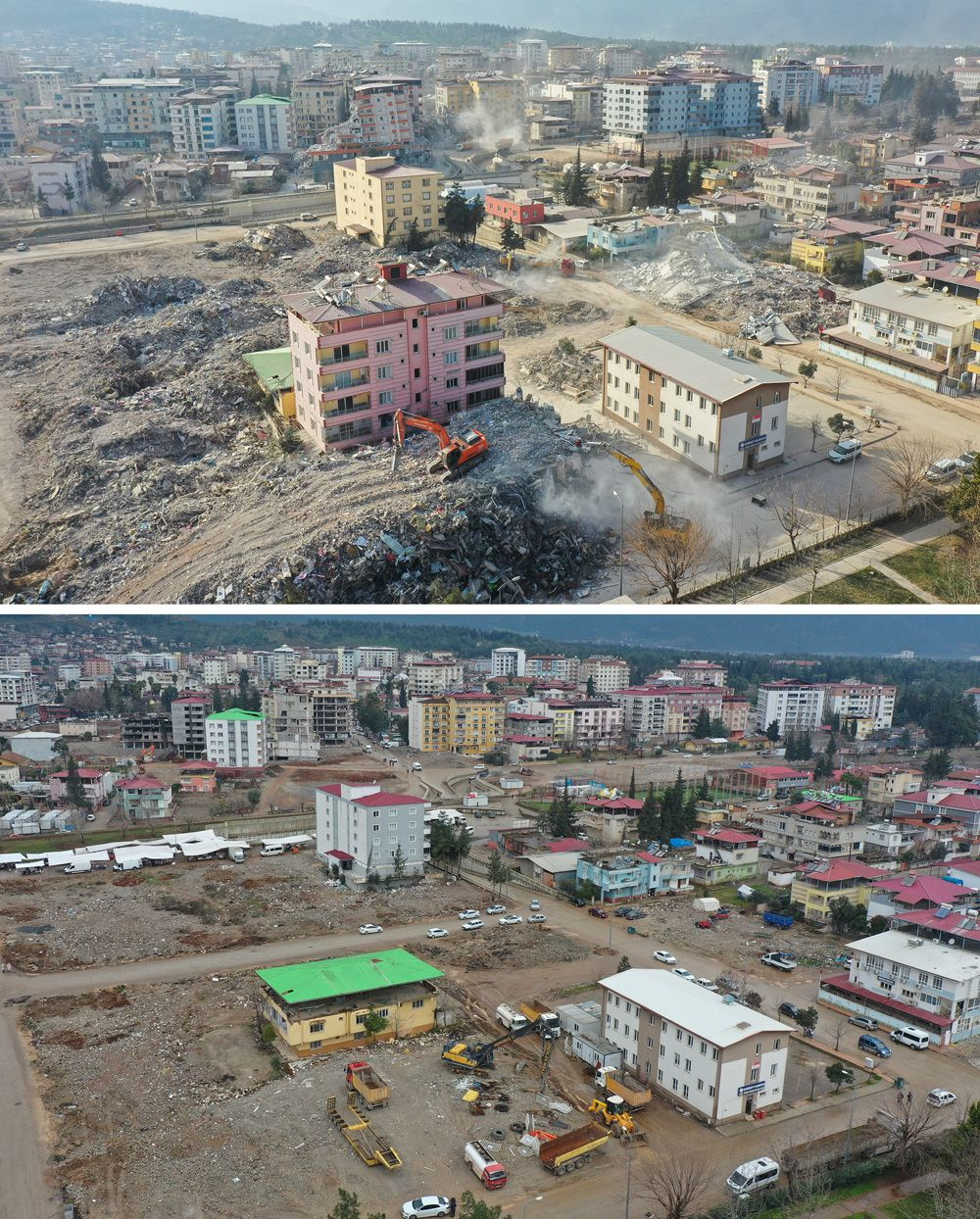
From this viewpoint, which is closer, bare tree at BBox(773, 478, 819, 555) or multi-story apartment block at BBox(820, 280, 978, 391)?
bare tree at BBox(773, 478, 819, 555)

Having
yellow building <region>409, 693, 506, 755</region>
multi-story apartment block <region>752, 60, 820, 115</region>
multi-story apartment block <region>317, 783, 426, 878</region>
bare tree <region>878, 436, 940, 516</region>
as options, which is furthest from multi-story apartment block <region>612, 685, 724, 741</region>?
multi-story apartment block <region>752, 60, 820, 115</region>

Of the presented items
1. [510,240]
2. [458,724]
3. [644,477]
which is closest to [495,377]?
[644,477]

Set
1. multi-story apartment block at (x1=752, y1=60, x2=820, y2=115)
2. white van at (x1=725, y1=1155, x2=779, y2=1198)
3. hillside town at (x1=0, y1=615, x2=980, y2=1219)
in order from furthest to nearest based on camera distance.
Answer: multi-story apartment block at (x1=752, y1=60, x2=820, y2=115)
hillside town at (x1=0, y1=615, x2=980, y2=1219)
white van at (x1=725, y1=1155, x2=779, y2=1198)

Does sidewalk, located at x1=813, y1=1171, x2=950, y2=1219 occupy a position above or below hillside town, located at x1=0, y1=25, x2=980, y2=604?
below

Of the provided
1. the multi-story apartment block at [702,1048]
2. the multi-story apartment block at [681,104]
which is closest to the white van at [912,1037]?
the multi-story apartment block at [702,1048]

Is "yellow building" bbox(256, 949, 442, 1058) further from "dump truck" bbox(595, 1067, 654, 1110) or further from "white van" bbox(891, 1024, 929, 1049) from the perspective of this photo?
"white van" bbox(891, 1024, 929, 1049)

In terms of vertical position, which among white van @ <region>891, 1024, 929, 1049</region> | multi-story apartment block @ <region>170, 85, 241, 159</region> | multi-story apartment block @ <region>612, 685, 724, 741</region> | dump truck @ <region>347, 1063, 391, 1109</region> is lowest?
multi-story apartment block @ <region>612, 685, 724, 741</region>

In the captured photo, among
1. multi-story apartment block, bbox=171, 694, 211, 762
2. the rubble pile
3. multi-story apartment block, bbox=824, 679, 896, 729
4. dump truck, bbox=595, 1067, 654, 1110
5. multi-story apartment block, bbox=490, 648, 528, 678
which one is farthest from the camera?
multi-story apartment block, bbox=490, 648, 528, 678
